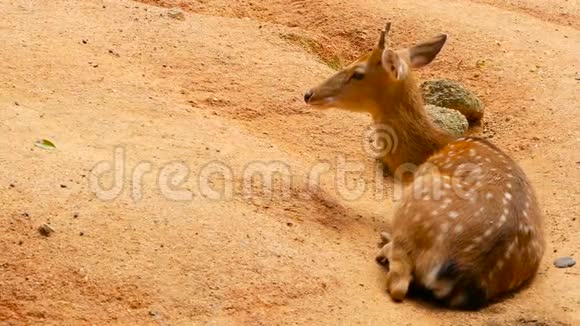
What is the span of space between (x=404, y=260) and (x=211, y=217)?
119 centimetres

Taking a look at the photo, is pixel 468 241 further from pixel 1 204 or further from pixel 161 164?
pixel 1 204

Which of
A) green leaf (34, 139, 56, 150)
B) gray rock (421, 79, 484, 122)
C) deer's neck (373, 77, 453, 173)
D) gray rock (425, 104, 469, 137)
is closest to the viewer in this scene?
green leaf (34, 139, 56, 150)

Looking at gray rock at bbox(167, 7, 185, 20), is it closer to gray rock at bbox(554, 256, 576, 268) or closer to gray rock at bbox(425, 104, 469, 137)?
gray rock at bbox(425, 104, 469, 137)

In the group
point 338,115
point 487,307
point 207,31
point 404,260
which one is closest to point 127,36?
point 207,31

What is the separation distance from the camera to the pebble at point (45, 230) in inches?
224

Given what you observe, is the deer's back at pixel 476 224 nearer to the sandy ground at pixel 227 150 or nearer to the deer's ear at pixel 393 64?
the sandy ground at pixel 227 150

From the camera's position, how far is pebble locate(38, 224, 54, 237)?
570 centimetres

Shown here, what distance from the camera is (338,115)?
8570 millimetres

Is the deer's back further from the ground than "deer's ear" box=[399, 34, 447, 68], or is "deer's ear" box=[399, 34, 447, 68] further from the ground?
"deer's ear" box=[399, 34, 447, 68]

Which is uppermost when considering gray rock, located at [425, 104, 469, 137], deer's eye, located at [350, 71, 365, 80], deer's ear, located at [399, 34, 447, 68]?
deer's ear, located at [399, 34, 447, 68]
